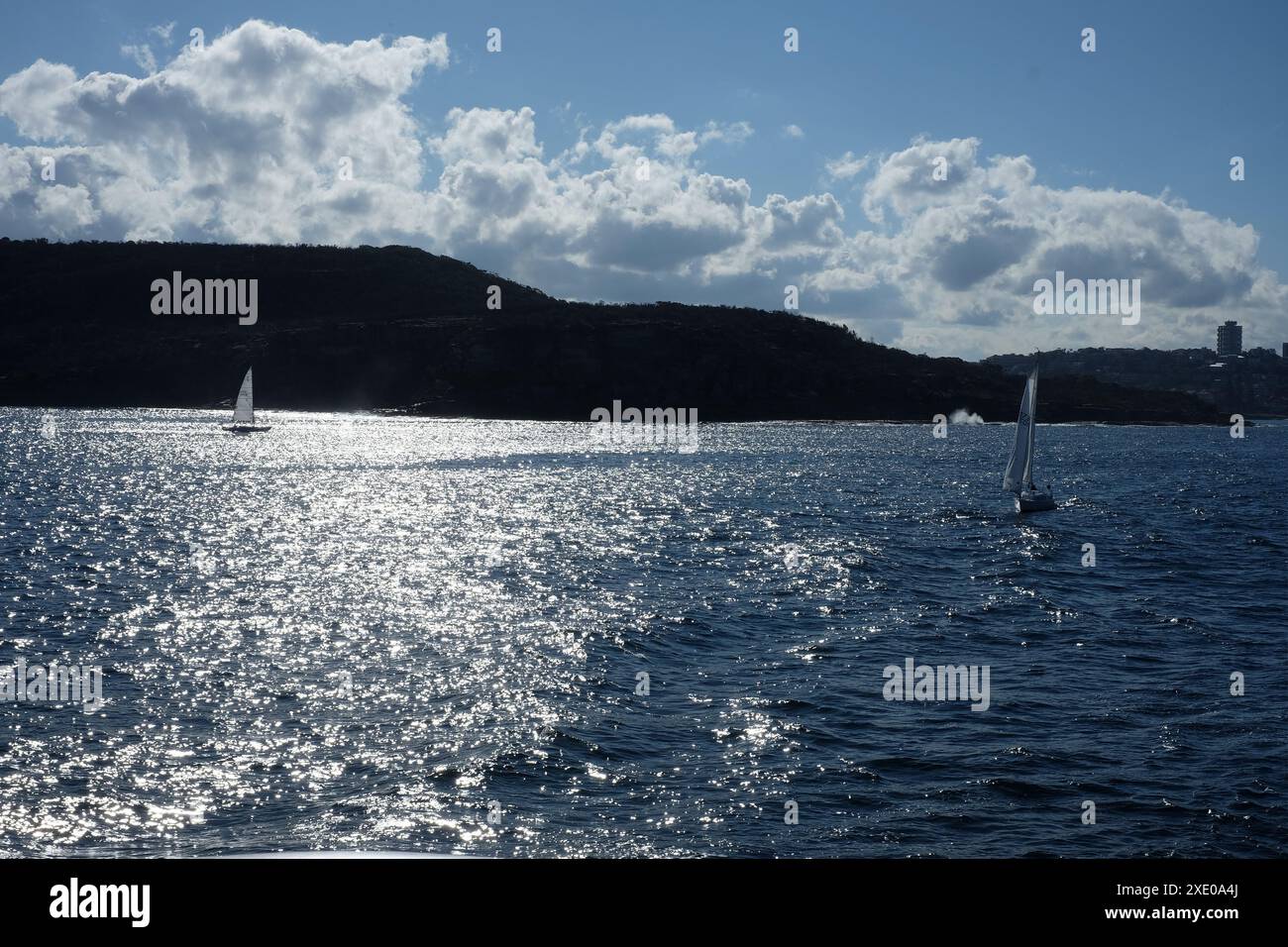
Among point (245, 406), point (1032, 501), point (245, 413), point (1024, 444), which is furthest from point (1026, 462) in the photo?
point (245, 413)

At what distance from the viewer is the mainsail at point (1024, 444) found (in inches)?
2694

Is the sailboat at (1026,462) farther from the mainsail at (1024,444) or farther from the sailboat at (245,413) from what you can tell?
the sailboat at (245,413)

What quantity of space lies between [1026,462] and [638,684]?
50592 millimetres

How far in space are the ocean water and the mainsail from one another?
6.66m

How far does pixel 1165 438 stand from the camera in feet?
609

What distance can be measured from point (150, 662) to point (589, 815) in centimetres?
1490

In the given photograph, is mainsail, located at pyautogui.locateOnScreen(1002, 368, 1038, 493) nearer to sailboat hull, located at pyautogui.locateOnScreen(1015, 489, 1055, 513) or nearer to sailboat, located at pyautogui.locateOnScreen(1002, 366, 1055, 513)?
sailboat, located at pyautogui.locateOnScreen(1002, 366, 1055, 513)

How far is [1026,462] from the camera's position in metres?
70.7

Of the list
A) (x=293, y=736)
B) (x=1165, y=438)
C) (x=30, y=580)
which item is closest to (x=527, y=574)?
(x=30, y=580)

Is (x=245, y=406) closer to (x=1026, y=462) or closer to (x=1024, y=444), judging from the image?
(x=1024, y=444)
